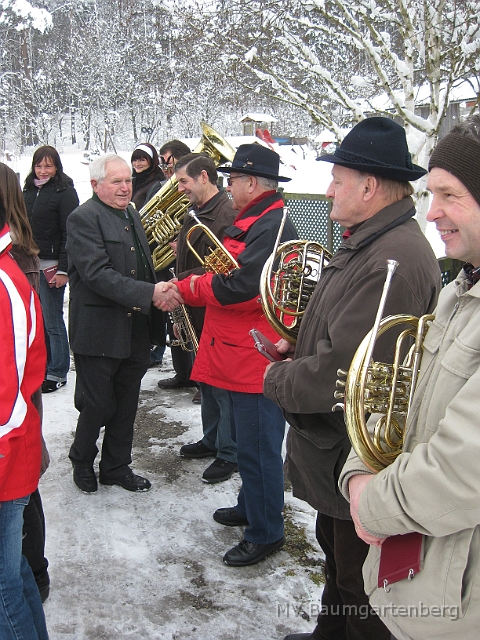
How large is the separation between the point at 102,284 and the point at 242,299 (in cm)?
96

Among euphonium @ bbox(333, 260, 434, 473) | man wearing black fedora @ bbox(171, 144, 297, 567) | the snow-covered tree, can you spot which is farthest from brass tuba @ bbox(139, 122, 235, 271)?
the snow-covered tree

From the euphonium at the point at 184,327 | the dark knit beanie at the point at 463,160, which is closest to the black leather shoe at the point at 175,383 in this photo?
the euphonium at the point at 184,327

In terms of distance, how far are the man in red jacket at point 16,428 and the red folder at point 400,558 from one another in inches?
46.4

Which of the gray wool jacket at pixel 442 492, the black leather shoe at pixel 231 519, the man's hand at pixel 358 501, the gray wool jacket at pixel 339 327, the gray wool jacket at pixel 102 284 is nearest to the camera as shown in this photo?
the gray wool jacket at pixel 442 492

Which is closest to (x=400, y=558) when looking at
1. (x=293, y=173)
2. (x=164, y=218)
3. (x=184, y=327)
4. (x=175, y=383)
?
(x=184, y=327)

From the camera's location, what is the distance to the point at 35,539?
2.71 meters

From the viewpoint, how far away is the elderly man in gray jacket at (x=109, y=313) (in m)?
3.62

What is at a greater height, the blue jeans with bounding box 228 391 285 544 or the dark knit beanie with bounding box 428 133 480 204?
the dark knit beanie with bounding box 428 133 480 204

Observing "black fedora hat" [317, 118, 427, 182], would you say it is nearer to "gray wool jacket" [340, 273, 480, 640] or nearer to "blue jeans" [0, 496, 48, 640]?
"gray wool jacket" [340, 273, 480, 640]

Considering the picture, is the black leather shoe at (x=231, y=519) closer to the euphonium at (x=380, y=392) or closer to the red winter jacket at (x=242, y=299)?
the red winter jacket at (x=242, y=299)

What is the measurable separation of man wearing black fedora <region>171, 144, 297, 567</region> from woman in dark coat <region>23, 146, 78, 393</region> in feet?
8.71

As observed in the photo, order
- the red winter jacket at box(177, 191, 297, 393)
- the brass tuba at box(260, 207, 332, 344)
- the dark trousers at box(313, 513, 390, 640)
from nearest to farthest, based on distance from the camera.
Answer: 1. the dark trousers at box(313, 513, 390, 640)
2. the brass tuba at box(260, 207, 332, 344)
3. the red winter jacket at box(177, 191, 297, 393)

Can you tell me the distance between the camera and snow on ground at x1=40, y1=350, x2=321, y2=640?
2.69 metres

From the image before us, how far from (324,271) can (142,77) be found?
126ft
